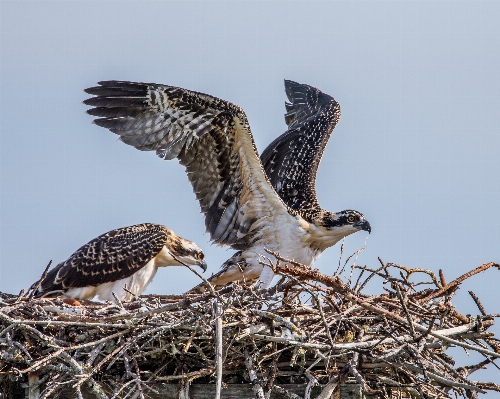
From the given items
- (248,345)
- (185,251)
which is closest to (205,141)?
(185,251)

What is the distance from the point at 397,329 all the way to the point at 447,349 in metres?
0.75

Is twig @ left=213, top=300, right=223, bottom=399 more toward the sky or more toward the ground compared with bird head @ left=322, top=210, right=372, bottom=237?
more toward the ground

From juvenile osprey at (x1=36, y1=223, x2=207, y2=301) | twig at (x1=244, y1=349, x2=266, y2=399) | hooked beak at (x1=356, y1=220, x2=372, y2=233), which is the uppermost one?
hooked beak at (x1=356, y1=220, x2=372, y2=233)

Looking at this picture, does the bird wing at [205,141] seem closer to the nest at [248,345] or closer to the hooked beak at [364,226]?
the hooked beak at [364,226]

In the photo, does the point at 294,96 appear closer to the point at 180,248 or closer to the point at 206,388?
the point at 180,248

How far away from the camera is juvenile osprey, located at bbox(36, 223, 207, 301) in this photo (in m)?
9.02

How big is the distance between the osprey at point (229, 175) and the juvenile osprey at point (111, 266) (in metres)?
0.89

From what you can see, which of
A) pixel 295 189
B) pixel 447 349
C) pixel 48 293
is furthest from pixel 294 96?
pixel 447 349

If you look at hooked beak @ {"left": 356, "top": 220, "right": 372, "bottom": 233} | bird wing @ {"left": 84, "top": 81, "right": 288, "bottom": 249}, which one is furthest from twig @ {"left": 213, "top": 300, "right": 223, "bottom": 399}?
hooked beak @ {"left": 356, "top": 220, "right": 372, "bottom": 233}

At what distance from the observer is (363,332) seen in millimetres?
6859

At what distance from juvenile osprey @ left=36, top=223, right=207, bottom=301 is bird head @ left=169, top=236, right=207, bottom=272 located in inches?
11.5

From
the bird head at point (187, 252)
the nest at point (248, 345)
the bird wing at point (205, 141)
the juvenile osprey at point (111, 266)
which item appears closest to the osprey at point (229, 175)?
the bird wing at point (205, 141)

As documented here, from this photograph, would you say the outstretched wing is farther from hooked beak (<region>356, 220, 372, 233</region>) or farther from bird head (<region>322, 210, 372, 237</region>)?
hooked beak (<region>356, 220, 372, 233</region>)

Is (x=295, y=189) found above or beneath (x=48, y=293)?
above
